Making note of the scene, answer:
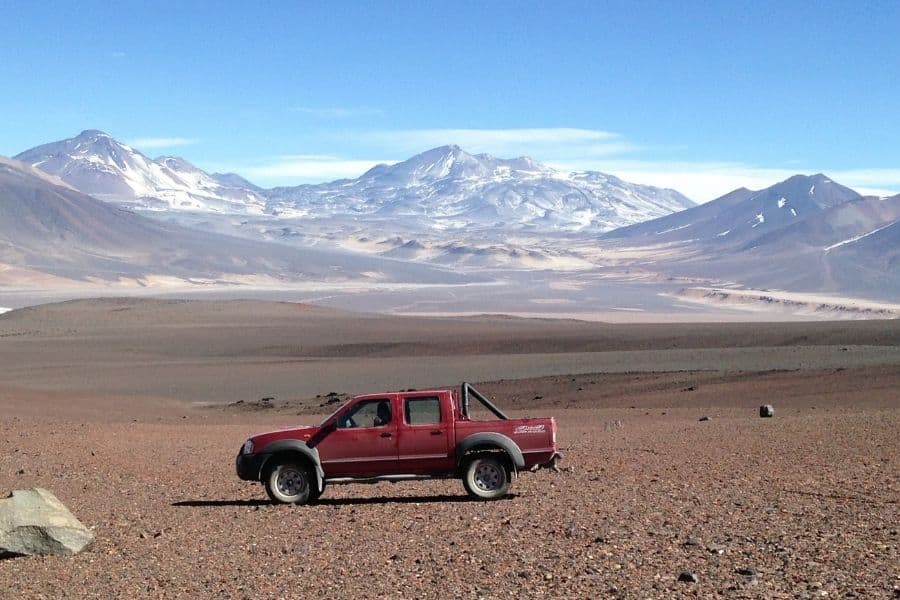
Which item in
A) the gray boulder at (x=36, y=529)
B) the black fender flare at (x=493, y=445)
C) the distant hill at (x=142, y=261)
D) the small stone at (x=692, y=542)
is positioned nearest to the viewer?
the small stone at (x=692, y=542)

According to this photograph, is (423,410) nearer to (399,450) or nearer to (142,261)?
(399,450)

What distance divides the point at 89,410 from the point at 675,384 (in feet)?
44.5

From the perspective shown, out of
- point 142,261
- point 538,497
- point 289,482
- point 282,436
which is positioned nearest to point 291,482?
point 289,482

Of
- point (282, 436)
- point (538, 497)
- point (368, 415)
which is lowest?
point (538, 497)

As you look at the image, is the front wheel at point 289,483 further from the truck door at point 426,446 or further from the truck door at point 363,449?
the truck door at point 426,446

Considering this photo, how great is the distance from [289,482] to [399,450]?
1.10m

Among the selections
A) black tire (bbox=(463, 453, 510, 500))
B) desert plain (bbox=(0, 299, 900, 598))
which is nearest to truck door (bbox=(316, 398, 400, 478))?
desert plain (bbox=(0, 299, 900, 598))

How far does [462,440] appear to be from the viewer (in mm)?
11312

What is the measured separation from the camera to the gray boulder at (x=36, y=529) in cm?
874

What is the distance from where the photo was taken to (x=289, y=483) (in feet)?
37.6

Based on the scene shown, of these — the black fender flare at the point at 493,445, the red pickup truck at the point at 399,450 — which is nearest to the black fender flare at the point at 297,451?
the red pickup truck at the point at 399,450

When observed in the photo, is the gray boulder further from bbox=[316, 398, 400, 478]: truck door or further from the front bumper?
bbox=[316, 398, 400, 478]: truck door

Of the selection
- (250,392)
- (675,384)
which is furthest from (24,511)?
(250,392)

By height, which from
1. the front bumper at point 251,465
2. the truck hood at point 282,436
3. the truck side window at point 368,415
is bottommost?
the front bumper at point 251,465
